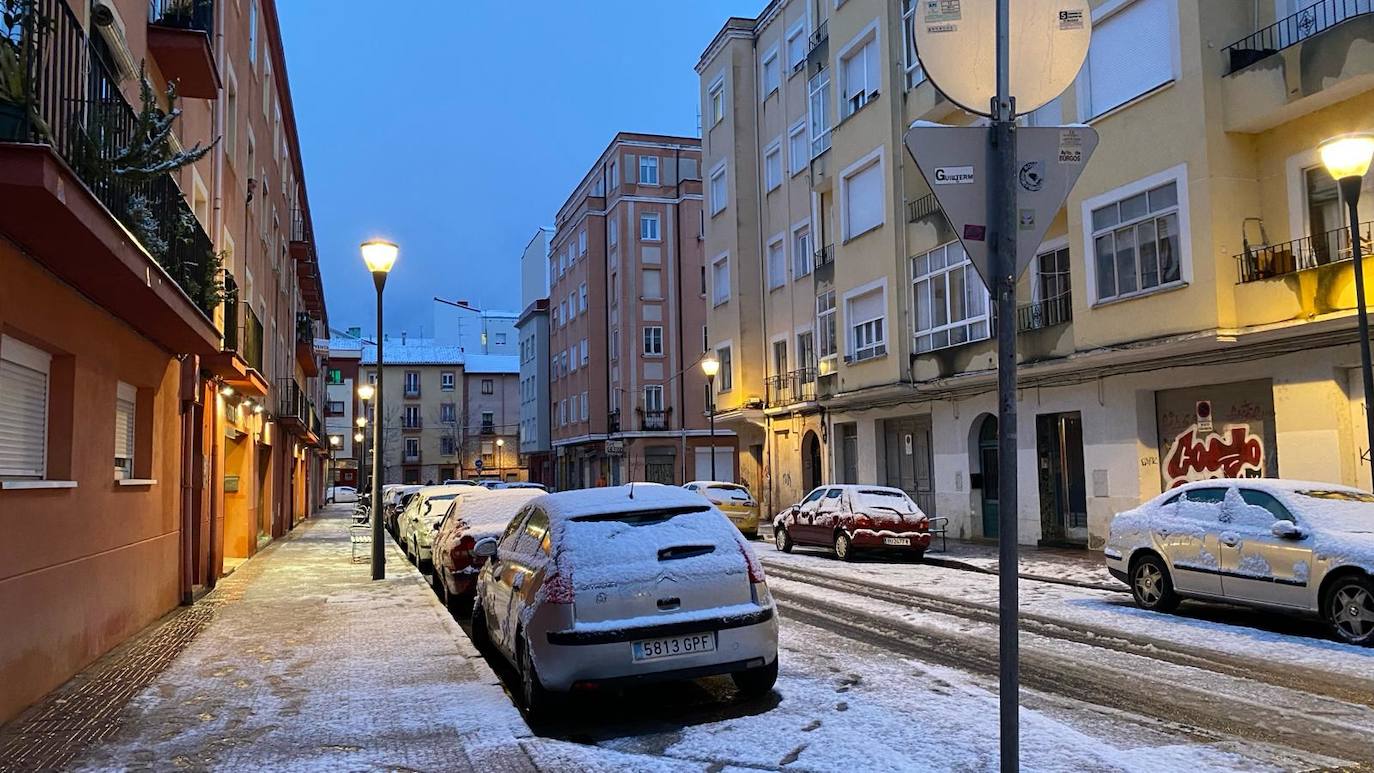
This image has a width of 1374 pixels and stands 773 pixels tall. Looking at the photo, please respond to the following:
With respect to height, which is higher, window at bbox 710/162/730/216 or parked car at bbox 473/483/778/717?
window at bbox 710/162/730/216

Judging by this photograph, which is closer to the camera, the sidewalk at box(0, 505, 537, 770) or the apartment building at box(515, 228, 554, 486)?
the sidewalk at box(0, 505, 537, 770)

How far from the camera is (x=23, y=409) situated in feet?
25.1

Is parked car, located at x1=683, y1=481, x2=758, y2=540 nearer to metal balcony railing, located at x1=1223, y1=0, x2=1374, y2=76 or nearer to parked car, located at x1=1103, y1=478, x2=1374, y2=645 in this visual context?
parked car, located at x1=1103, y1=478, x2=1374, y2=645

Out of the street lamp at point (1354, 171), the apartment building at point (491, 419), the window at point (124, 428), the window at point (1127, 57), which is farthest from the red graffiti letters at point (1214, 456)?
the apartment building at point (491, 419)

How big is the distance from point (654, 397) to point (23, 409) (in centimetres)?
4654

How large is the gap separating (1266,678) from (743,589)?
442cm

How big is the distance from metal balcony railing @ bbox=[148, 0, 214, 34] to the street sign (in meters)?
11.5

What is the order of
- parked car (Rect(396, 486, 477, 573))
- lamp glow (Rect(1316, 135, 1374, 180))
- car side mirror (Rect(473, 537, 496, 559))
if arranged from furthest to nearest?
1. parked car (Rect(396, 486, 477, 573))
2. lamp glow (Rect(1316, 135, 1374, 180))
3. car side mirror (Rect(473, 537, 496, 559))

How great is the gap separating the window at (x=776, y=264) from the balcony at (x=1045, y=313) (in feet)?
41.7

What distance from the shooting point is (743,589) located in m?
6.77

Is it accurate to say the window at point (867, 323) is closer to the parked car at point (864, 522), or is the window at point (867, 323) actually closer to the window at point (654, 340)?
the parked car at point (864, 522)

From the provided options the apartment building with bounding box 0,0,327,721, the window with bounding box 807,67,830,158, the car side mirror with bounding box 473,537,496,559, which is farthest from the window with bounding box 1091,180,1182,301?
the apartment building with bounding box 0,0,327,721

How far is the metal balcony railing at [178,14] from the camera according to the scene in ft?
40.7

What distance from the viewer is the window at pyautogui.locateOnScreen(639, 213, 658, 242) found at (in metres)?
54.8
